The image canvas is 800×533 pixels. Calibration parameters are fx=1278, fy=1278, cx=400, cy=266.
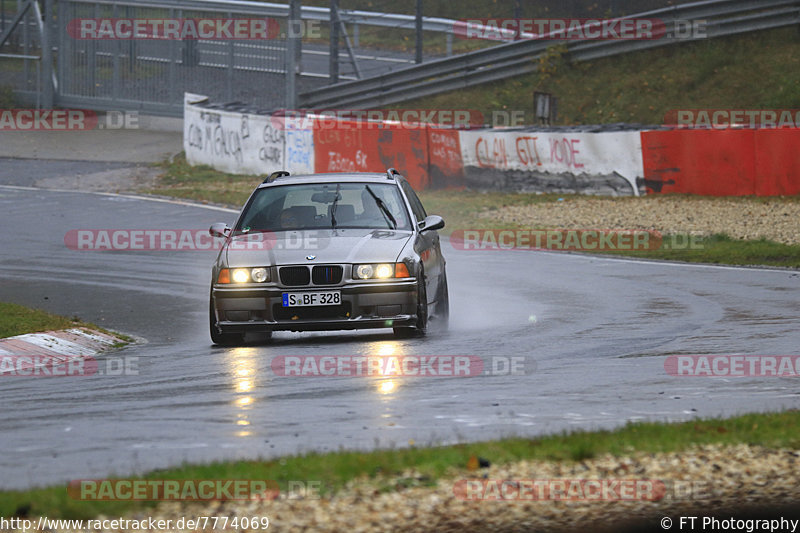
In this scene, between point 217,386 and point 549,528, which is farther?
point 217,386

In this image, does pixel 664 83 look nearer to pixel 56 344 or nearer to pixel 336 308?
pixel 336 308

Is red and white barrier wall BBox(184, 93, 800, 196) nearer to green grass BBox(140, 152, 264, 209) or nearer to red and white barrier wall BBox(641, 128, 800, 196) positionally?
red and white barrier wall BBox(641, 128, 800, 196)

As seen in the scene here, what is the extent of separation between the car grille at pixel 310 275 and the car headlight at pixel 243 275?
0.60ft

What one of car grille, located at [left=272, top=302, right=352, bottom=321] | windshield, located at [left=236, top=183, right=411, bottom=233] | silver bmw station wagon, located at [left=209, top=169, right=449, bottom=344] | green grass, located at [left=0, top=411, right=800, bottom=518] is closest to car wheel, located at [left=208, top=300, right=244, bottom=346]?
silver bmw station wagon, located at [left=209, top=169, right=449, bottom=344]

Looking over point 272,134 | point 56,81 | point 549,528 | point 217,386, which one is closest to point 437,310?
point 217,386

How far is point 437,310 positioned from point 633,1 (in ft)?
135

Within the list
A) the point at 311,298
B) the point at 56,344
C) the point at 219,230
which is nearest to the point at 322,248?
the point at 311,298

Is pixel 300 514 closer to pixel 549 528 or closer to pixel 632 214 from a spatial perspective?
pixel 549 528

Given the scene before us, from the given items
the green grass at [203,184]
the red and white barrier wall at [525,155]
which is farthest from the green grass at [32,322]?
the red and white barrier wall at [525,155]

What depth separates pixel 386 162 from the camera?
28.1 m

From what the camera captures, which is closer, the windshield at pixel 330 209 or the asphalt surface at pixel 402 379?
the asphalt surface at pixel 402 379

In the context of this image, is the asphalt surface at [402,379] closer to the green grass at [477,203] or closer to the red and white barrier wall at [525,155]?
the green grass at [477,203]

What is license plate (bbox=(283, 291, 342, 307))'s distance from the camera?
1091 centimetres

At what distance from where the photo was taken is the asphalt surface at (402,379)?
7215mm
